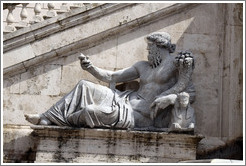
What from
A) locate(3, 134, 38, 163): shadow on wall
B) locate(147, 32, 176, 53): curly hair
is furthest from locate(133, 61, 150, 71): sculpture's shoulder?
locate(3, 134, 38, 163): shadow on wall

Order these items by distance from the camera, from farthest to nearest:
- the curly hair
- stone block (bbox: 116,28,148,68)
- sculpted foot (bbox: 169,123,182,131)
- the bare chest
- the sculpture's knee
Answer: stone block (bbox: 116,28,148,68)
the curly hair
the bare chest
the sculpture's knee
sculpted foot (bbox: 169,123,182,131)

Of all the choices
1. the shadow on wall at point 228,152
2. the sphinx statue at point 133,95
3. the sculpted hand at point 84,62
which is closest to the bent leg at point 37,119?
the sphinx statue at point 133,95

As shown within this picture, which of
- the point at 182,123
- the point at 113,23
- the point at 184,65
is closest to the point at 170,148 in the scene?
the point at 182,123

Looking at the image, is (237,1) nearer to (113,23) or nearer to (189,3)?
(189,3)

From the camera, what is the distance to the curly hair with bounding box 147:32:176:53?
1476 centimetres

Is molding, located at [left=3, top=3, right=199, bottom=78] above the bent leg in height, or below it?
above

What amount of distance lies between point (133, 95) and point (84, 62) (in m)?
0.98

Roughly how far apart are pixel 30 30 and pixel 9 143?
78.3 inches

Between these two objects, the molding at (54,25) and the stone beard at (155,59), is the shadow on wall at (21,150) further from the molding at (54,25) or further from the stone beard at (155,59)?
the stone beard at (155,59)

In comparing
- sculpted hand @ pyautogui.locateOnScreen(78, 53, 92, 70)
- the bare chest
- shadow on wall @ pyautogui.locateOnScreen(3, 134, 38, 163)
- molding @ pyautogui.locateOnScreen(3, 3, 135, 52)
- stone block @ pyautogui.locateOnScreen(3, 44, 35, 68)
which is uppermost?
molding @ pyautogui.locateOnScreen(3, 3, 135, 52)

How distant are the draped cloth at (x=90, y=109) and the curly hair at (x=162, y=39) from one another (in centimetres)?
115

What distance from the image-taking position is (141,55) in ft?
50.7

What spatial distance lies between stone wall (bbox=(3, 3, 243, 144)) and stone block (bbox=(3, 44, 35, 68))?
0.01 meters

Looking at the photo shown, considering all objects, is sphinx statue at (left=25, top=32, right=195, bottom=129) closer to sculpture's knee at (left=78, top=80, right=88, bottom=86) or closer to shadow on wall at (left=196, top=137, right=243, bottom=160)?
sculpture's knee at (left=78, top=80, right=88, bottom=86)
